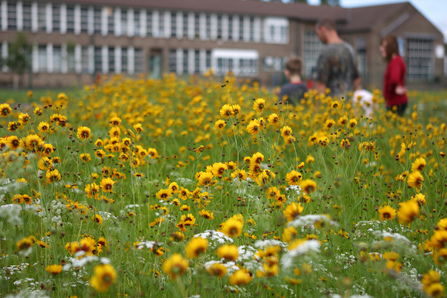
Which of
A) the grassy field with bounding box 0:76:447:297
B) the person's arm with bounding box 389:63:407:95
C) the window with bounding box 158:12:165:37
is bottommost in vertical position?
the grassy field with bounding box 0:76:447:297

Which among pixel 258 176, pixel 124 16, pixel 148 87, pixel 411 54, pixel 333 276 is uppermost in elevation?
pixel 124 16

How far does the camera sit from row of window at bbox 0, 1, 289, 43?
98.6ft

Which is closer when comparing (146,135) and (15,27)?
(146,135)

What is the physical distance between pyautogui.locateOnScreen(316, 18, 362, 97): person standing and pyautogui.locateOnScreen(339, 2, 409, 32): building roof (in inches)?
1274

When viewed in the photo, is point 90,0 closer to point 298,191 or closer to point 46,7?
point 46,7

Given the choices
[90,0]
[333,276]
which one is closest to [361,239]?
[333,276]

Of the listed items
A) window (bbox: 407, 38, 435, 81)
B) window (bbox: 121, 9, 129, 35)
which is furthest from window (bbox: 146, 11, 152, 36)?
window (bbox: 407, 38, 435, 81)

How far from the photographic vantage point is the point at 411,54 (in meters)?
35.2

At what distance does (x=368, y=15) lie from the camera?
1443 inches

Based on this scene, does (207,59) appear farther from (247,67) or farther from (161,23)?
(161,23)

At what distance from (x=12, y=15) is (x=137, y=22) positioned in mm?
8885

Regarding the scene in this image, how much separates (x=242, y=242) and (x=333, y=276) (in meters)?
0.48

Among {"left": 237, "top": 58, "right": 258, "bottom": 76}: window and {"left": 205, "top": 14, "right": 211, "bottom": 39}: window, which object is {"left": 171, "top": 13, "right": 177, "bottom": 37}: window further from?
{"left": 237, "top": 58, "right": 258, "bottom": 76}: window

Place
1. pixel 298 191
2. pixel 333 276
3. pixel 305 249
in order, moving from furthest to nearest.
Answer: pixel 298 191 < pixel 333 276 < pixel 305 249
